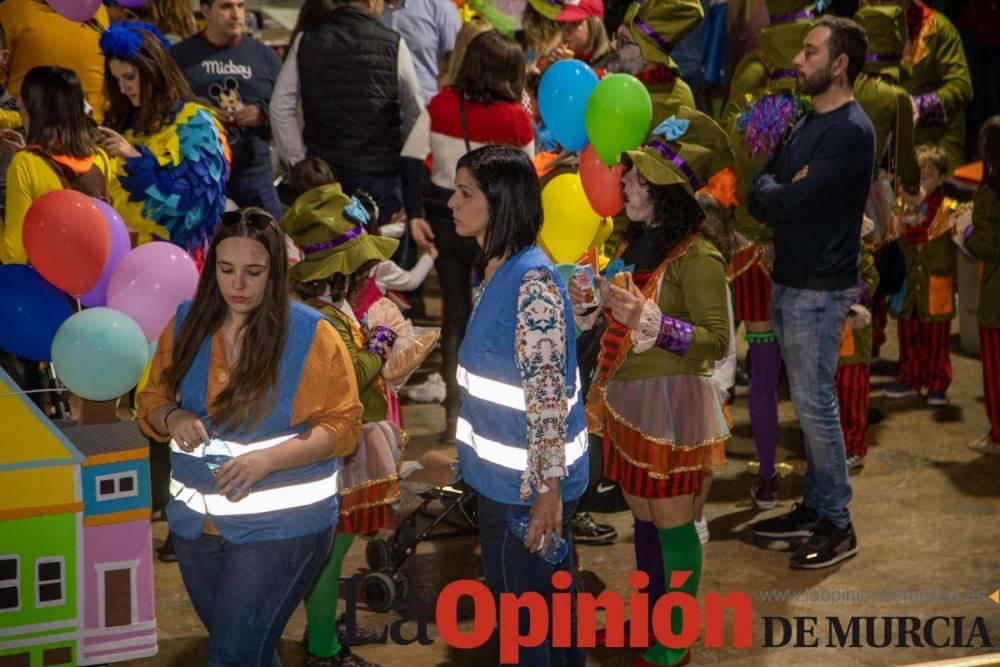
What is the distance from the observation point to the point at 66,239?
13.6ft

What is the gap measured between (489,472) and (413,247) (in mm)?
5173

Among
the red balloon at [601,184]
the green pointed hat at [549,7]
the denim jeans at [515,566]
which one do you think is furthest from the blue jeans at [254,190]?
the denim jeans at [515,566]

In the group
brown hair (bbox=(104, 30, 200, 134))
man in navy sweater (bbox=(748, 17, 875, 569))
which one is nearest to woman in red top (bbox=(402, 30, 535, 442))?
brown hair (bbox=(104, 30, 200, 134))

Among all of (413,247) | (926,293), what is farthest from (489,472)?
(413,247)

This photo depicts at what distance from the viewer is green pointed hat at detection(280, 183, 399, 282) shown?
13.3 ft

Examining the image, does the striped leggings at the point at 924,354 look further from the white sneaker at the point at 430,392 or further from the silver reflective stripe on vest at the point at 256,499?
the silver reflective stripe on vest at the point at 256,499

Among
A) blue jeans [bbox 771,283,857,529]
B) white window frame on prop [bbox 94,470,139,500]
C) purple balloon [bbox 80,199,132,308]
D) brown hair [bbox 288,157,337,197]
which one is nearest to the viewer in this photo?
white window frame on prop [bbox 94,470,139,500]

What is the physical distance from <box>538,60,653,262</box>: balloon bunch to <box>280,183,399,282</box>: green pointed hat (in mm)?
720

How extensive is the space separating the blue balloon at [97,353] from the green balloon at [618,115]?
1.53 meters

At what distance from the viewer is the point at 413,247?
8539 millimetres

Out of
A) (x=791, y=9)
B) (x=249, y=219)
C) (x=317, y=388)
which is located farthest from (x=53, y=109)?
(x=791, y=9)

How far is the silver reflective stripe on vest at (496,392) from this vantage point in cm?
343

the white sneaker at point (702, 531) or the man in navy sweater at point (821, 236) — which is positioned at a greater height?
the man in navy sweater at point (821, 236)

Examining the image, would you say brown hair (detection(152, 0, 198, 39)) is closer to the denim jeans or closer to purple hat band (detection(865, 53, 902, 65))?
purple hat band (detection(865, 53, 902, 65))
